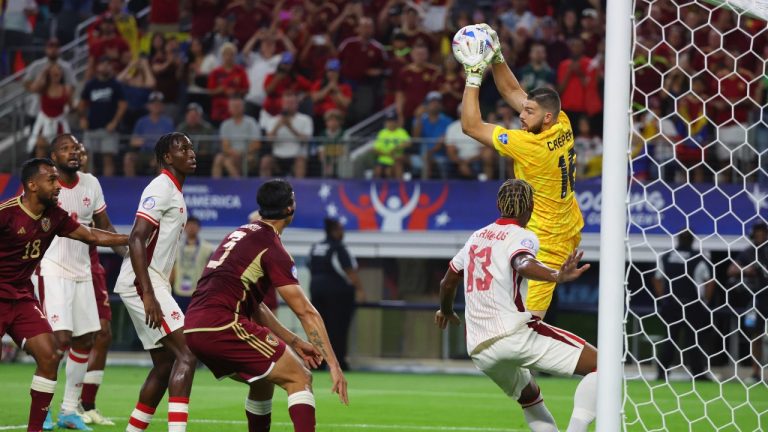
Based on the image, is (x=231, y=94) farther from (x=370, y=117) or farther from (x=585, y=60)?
(x=585, y=60)

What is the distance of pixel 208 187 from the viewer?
1706cm

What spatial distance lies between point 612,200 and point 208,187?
11924mm

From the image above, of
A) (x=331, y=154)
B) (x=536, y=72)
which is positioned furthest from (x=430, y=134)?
(x=536, y=72)

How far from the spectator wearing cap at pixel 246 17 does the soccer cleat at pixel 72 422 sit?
11952 millimetres

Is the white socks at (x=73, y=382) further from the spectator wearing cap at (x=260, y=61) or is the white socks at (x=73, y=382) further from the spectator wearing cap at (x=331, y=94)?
the spectator wearing cap at (x=260, y=61)

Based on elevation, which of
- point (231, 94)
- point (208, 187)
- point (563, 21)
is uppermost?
point (563, 21)

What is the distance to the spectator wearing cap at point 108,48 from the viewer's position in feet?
65.8

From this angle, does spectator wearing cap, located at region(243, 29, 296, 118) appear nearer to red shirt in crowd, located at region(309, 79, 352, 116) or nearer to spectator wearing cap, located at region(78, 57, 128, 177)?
red shirt in crowd, located at region(309, 79, 352, 116)

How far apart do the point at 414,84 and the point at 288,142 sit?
236 cm

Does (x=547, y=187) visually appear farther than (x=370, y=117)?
No

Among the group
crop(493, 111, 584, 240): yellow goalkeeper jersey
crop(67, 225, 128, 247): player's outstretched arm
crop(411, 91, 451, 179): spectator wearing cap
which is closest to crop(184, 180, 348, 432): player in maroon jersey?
crop(493, 111, 584, 240): yellow goalkeeper jersey

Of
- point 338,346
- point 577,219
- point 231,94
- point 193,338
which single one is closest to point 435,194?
point 338,346

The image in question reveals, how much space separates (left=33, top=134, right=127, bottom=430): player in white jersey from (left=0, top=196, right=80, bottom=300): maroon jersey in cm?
107

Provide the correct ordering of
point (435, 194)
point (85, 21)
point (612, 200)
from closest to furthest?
point (612, 200) → point (435, 194) → point (85, 21)
